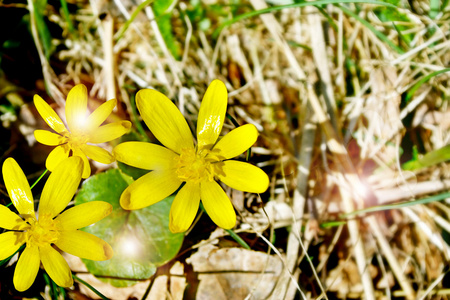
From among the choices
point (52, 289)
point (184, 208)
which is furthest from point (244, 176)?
point (52, 289)

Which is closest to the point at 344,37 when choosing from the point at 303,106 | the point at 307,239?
the point at 303,106

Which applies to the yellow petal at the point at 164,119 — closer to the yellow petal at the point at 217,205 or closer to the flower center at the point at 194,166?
the flower center at the point at 194,166

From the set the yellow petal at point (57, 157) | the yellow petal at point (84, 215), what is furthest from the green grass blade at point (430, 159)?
the yellow petal at point (57, 157)

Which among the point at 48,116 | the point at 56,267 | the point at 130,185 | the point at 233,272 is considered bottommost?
the point at 233,272

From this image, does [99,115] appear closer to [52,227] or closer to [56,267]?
[52,227]

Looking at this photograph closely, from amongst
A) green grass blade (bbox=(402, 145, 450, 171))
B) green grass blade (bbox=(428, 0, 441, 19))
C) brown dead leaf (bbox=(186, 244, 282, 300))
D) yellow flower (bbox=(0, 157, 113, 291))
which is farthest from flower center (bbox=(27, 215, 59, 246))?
green grass blade (bbox=(428, 0, 441, 19))

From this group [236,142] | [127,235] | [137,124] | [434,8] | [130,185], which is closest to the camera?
[130,185]

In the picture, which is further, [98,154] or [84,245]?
[98,154]
